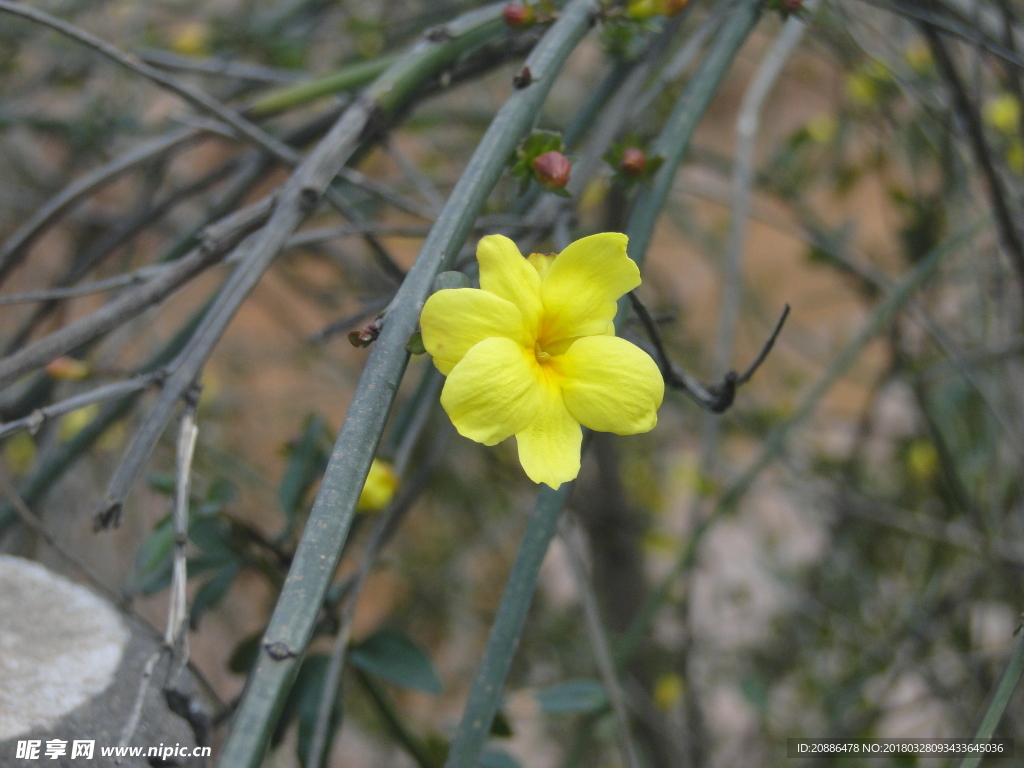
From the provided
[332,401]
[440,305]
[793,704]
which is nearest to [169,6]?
[332,401]

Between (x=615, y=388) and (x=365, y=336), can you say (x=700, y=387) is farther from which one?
(x=365, y=336)

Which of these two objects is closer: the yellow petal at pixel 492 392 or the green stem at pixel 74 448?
the yellow petal at pixel 492 392

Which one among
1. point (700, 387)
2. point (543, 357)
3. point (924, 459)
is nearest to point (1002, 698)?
point (700, 387)

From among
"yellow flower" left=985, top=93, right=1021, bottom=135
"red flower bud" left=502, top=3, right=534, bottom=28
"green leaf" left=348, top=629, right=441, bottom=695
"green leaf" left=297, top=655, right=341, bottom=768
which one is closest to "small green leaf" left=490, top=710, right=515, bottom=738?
"green leaf" left=348, top=629, right=441, bottom=695

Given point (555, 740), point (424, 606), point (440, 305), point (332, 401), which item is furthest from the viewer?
point (332, 401)

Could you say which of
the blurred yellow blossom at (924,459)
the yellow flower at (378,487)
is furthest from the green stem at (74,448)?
the blurred yellow blossom at (924,459)

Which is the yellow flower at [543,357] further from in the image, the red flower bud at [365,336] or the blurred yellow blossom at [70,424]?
the blurred yellow blossom at [70,424]

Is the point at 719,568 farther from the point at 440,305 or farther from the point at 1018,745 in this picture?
the point at 440,305
